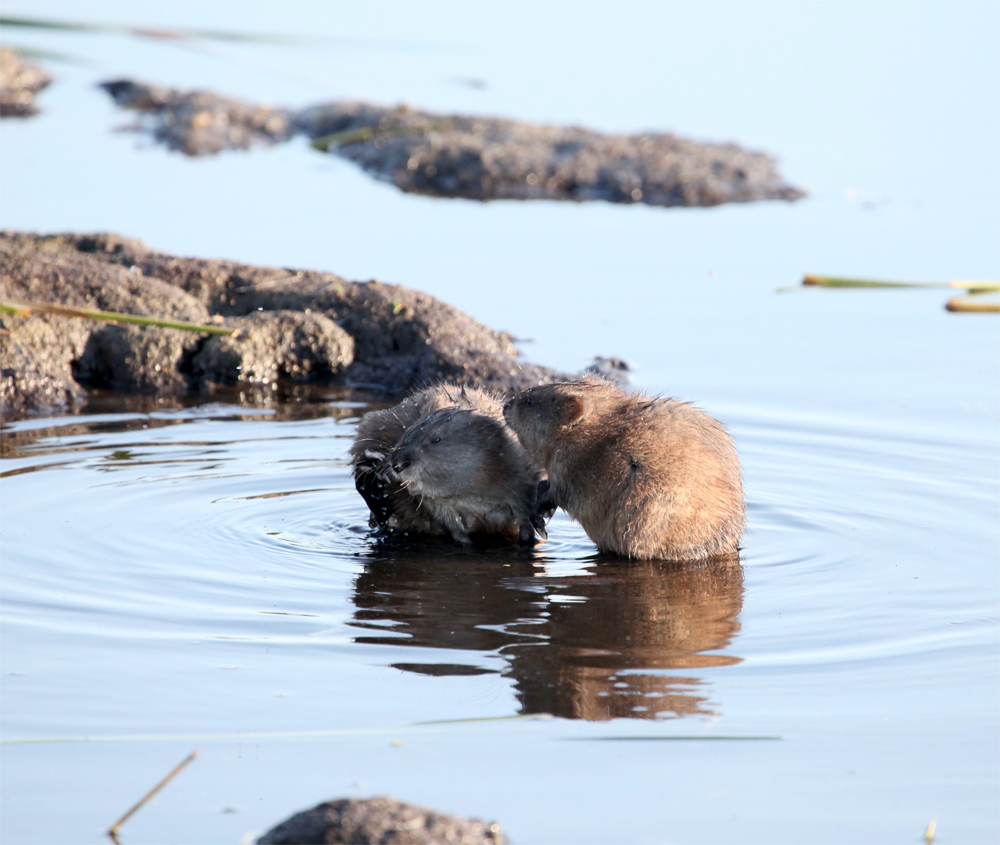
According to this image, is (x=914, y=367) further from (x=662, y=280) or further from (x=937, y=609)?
(x=937, y=609)

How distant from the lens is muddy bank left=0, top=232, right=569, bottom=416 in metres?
9.41

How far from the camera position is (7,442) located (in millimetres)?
8117

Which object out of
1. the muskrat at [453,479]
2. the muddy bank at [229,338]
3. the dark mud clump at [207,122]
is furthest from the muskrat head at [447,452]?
the dark mud clump at [207,122]

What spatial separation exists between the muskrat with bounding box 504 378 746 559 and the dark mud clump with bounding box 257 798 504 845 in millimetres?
2770


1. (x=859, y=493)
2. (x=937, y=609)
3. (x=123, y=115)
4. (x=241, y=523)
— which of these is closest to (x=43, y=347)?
(x=241, y=523)

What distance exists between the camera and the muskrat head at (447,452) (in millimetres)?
6762

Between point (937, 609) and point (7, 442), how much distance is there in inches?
207

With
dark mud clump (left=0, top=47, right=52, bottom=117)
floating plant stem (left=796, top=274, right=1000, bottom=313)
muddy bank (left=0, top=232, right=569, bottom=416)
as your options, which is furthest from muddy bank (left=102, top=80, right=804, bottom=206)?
muddy bank (left=0, top=232, right=569, bottom=416)

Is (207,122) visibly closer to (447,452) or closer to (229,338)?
(229,338)

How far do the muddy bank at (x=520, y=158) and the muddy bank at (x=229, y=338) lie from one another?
232 inches

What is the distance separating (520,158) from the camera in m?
16.7

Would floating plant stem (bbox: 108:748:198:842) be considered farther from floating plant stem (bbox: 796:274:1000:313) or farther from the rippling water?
floating plant stem (bbox: 796:274:1000:313)

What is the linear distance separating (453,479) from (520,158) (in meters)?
10.5

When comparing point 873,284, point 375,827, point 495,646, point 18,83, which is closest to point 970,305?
point 873,284
